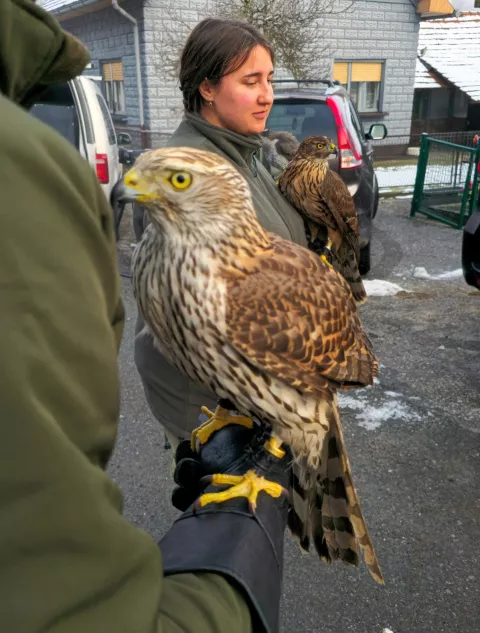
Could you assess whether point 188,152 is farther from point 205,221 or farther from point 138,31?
point 138,31

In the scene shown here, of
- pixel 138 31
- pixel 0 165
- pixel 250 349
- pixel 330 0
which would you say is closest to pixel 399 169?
pixel 330 0

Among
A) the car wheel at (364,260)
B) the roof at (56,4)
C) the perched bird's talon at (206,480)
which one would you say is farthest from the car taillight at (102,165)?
the roof at (56,4)

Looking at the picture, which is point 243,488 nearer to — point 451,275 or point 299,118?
point 299,118

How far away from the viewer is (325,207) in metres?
4.03

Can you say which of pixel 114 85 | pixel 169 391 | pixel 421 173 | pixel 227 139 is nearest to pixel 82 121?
pixel 421 173

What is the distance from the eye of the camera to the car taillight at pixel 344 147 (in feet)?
23.5

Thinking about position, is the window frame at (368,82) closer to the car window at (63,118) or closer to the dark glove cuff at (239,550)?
the car window at (63,118)

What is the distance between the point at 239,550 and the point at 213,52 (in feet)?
7.15

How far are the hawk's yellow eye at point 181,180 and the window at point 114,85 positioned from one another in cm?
1651

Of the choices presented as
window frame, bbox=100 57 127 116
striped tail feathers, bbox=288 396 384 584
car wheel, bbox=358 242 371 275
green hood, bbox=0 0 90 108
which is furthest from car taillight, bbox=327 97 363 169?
window frame, bbox=100 57 127 116

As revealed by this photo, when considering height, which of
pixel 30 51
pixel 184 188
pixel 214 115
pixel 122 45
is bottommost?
pixel 184 188

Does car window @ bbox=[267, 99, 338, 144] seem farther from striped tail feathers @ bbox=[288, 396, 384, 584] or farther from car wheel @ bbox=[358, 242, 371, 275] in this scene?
striped tail feathers @ bbox=[288, 396, 384, 584]

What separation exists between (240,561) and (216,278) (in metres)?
0.88

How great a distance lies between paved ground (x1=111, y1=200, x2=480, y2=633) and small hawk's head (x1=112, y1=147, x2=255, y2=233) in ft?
6.77
